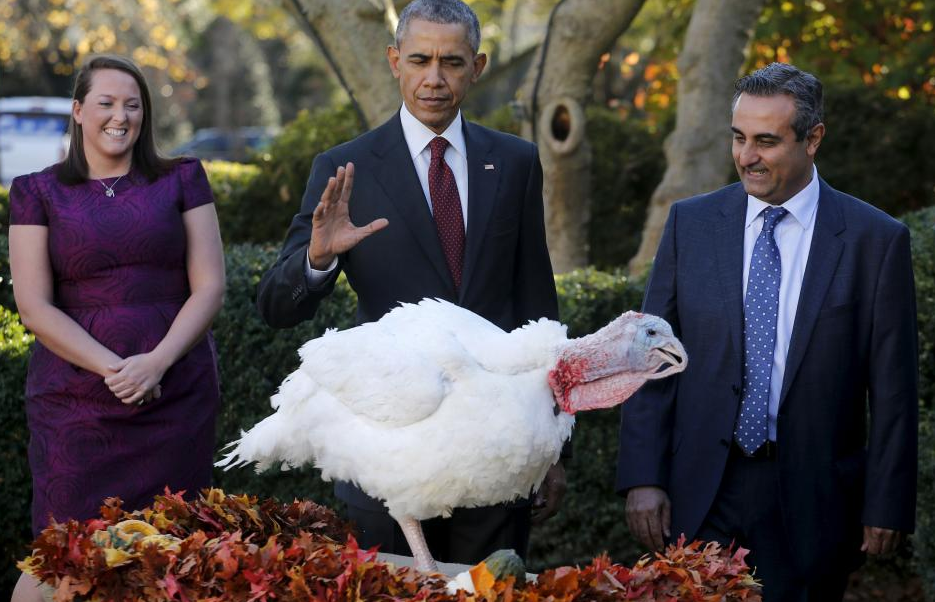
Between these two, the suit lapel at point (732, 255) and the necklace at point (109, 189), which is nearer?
the suit lapel at point (732, 255)

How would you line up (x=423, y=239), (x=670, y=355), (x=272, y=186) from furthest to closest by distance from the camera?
(x=272, y=186), (x=423, y=239), (x=670, y=355)

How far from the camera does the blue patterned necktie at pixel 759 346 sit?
3576 millimetres

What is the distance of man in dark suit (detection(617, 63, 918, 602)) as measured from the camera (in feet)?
11.6

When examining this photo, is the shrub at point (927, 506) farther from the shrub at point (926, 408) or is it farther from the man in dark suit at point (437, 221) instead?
the man in dark suit at point (437, 221)

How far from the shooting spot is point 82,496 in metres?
4.05

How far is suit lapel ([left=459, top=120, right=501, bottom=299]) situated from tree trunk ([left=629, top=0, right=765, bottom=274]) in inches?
170

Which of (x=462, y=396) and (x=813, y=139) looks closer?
(x=462, y=396)

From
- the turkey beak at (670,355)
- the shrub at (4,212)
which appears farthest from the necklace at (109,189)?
the shrub at (4,212)

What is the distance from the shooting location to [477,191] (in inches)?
137

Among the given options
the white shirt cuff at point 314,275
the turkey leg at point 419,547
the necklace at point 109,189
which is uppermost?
the necklace at point 109,189

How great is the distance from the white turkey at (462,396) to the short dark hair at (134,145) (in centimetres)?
177

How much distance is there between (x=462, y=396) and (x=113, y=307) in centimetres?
192

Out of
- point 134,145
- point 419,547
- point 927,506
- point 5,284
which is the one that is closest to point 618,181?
point 927,506

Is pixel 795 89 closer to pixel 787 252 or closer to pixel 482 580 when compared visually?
pixel 787 252
